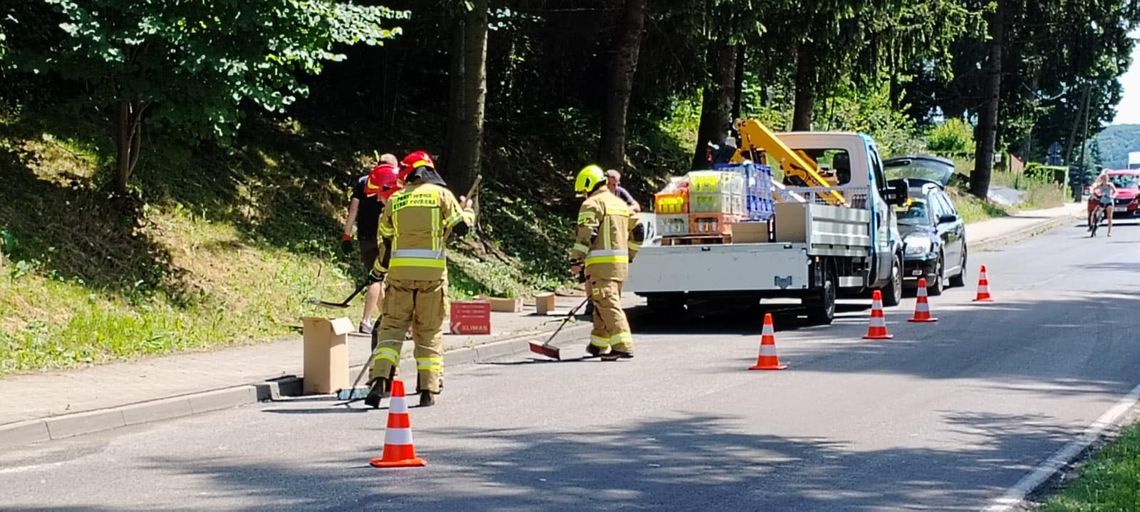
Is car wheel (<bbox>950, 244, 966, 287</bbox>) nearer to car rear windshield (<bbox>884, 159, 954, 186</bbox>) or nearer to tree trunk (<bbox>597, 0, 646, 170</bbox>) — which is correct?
tree trunk (<bbox>597, 0, 646, 170</bbox>)

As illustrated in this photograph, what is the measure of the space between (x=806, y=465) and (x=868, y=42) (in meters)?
20.0

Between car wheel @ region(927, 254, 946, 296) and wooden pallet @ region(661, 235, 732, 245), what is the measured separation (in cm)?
677

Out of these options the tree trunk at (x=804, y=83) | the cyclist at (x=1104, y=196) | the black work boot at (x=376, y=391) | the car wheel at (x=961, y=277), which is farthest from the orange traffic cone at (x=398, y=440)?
the cyclist at (x=1104, y=196)

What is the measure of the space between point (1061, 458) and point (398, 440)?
13.8 ft

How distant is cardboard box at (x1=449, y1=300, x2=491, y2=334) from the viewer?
15.7 metres

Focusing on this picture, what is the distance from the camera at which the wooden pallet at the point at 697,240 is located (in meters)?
17.3

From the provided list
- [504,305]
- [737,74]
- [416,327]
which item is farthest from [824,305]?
[737,74]

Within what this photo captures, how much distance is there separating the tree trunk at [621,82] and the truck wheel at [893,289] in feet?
16.6

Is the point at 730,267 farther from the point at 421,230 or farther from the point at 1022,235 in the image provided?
the point at 1022,235

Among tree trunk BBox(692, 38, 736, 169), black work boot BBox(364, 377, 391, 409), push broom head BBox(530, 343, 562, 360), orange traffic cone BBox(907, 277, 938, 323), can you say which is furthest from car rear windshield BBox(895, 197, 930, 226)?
black work boot BBox(364, 377, 391, 409)

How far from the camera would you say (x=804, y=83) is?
1105 inches

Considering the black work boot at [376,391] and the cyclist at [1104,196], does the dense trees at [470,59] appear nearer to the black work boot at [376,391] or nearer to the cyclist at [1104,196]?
the black work boot at [376,391]

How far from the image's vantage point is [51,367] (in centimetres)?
1238

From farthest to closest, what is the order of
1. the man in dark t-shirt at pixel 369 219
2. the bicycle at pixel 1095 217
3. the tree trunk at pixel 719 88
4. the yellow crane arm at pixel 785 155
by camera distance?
the bicycle at pixel 1095 217, the tree trunk at pixel 719 88, the yellow crane arm at pixel 785 155, the man in dark t-shirt at pixel 369 219
